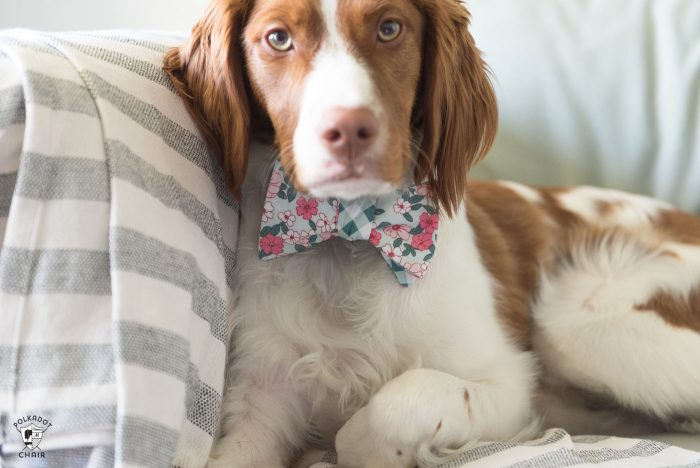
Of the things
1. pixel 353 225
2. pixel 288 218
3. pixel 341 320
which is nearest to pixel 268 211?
pixel 288 218

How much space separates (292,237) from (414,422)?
415 millimetres

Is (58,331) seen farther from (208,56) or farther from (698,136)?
(698,136)

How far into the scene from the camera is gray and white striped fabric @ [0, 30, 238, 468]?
3.49 ft

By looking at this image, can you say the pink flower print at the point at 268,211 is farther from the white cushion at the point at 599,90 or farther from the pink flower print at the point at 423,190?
the white cushion at the point at 599,90

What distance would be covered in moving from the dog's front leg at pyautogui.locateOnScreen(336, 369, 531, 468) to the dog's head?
0.36m

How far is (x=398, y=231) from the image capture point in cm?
149

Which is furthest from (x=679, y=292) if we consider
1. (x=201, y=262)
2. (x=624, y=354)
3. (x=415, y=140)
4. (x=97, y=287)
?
(x=97, y=287)

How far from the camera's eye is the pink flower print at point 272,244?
4.84 ft

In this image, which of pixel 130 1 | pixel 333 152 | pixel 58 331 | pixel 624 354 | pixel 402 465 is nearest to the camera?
pixel 58 331

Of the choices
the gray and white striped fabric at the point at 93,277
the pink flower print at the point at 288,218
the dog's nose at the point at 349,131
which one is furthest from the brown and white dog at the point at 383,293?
the gray and white striped fabric at the point at 93,277

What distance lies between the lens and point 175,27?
2.93 metres

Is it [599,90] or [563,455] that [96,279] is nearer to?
[563,455]

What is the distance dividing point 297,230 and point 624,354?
867 millimetres

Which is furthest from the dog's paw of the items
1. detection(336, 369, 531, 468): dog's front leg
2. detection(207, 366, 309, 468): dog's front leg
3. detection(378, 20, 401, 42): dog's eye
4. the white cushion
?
the white cushion
